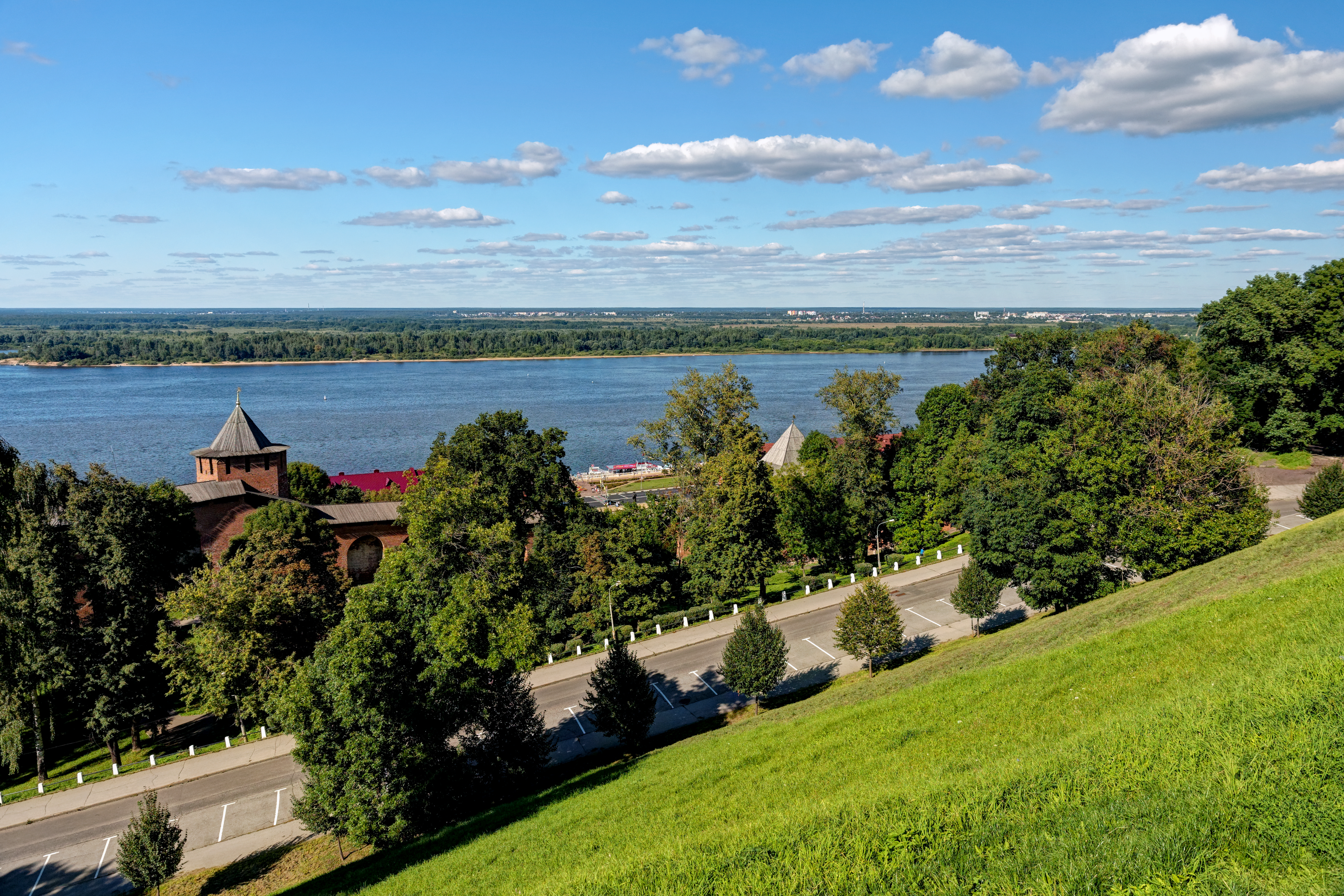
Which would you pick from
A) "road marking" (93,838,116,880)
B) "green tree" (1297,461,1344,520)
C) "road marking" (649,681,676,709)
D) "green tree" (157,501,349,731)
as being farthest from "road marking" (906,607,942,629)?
"road marking" (93,838,116,880)

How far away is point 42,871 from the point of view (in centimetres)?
2183

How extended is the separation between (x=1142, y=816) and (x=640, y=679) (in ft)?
59.5

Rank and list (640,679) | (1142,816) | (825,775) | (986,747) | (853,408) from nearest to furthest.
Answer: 1. (1142,816)
2. (986,747)
3. (825,775)
4. (640,679)
5. (853,408)

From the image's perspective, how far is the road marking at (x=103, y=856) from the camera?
21.7 m

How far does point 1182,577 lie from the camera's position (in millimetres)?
23844

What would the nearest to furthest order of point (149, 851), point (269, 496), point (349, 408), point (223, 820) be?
point (149, 851) < point (223, 820) < point (269, 496) < point (349, 408)

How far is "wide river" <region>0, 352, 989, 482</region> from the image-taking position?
92.0m

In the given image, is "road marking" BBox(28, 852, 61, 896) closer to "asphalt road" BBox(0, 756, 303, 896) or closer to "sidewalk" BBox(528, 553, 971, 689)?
"asphalt road" BBox(0, 756, 303, 896)

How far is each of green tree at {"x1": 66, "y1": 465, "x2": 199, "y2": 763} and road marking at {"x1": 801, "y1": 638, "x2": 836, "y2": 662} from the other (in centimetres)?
2511

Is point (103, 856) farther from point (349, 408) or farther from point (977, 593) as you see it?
point (349, 408)

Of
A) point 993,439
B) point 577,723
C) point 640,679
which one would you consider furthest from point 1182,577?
point 993,439

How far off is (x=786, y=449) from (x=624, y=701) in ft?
129

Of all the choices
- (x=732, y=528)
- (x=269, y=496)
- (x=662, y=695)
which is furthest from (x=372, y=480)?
(x=662, y=695)

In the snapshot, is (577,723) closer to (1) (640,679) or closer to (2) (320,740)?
(1) (640,679)
